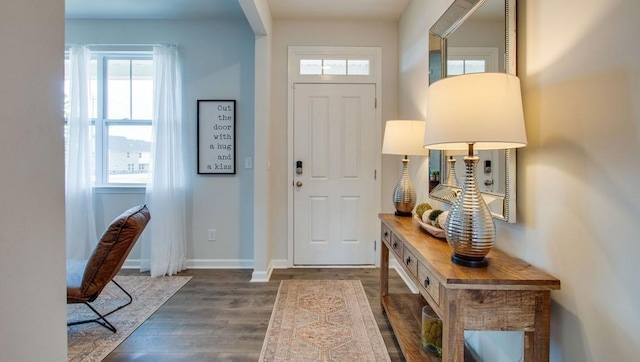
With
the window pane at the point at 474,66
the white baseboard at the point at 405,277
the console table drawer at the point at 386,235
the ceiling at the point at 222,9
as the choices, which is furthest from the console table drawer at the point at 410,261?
the ceiling at the point at 222,9

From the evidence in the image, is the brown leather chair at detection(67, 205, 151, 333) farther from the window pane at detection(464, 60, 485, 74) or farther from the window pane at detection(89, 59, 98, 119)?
the window pane at detection(464, 60, 485, 74)

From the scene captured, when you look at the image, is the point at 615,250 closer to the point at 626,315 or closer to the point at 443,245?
the point at 626,315

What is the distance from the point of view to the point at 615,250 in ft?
3.02

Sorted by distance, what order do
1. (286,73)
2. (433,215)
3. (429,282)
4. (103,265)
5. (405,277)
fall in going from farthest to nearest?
(286,73) → (405,277) → (103,265) → (433,215) → (429,282)

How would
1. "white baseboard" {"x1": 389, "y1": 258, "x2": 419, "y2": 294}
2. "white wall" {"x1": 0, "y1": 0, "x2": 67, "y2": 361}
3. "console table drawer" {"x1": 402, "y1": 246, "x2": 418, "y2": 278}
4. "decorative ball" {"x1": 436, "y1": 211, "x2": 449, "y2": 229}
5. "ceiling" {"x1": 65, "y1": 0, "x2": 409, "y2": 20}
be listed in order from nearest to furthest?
"white wall" {"x1": 0, "y1": 0, "x2": 67, "y2": 361} < "console table drawer" {"x1": 402, "y1": 246, "x2": 418, "y2": 278} < "decorative ball" {"x1": 436, "y1": 211, "x2": 449, "y2": 229} < "white baseboard" {"x1": 389, "y1": 258, "x2": 419, "y2": 294} < "ceiling" {"x1": 65, "y1": 0, "x2": 409, "y2": 20}

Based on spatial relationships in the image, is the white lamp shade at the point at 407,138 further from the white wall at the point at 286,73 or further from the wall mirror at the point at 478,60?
the white wall at the point at 286,73

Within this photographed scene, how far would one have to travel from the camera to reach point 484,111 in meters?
1.11

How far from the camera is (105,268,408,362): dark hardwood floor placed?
1896 millimetres

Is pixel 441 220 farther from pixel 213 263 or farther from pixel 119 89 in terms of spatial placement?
pixel 119 89

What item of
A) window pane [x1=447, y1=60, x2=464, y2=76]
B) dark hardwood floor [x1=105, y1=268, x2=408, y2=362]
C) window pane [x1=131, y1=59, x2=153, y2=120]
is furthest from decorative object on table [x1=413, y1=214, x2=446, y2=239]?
window pane [x1=131, y1=59, x2=153, y2=120]

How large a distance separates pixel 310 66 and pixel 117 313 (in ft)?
9.33

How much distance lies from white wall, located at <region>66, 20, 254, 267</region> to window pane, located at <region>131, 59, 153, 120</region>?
0.79 ft

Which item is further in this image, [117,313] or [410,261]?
[117,313]

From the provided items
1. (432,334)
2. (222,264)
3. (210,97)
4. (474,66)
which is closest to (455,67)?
(474,66)
